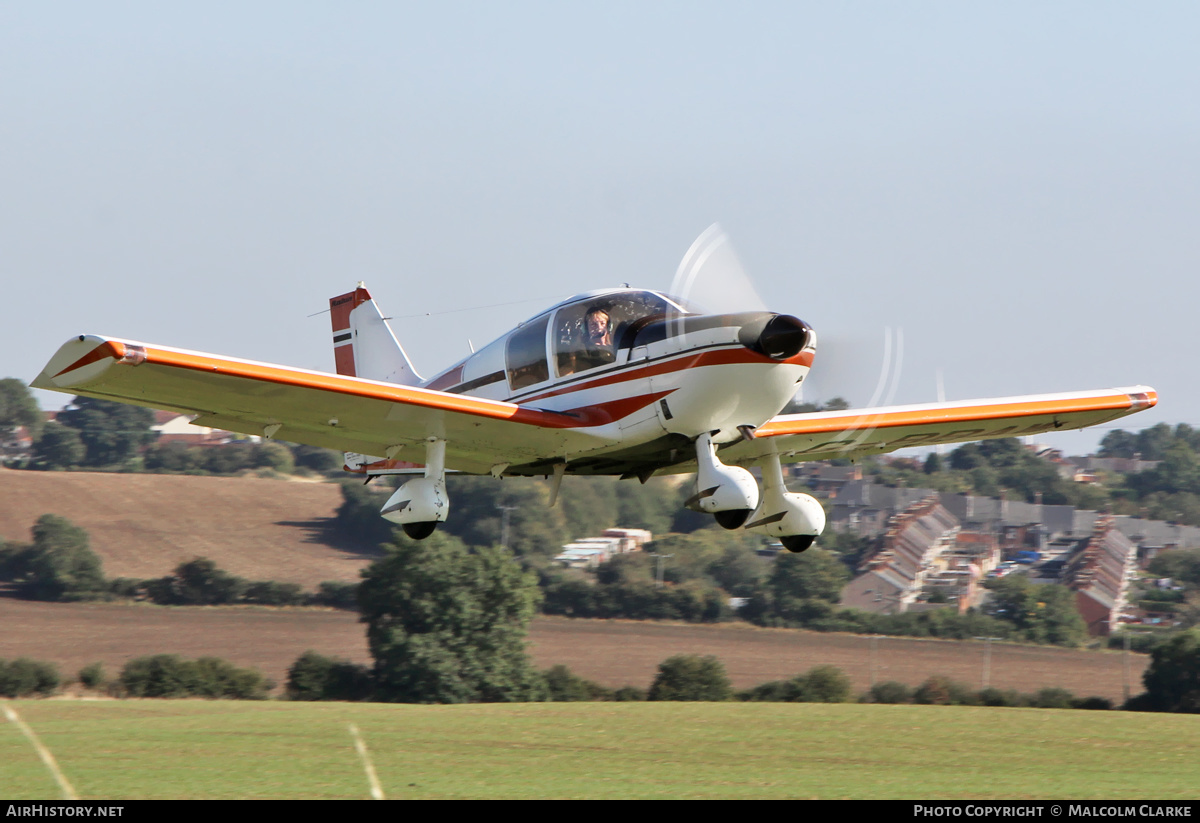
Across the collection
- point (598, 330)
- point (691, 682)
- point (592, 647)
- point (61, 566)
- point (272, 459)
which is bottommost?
point (691, 682)

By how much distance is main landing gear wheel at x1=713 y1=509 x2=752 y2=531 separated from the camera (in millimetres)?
10805

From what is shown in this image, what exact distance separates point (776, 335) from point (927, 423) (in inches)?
144

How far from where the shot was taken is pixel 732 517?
10883 millimetres

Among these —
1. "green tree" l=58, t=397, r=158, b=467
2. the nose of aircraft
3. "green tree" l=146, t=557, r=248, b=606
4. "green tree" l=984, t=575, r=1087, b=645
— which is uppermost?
"green tree" l=58, t=397, r=158, b=467

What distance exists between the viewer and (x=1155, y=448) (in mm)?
109250

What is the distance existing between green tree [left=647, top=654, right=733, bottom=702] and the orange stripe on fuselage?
46.9 m

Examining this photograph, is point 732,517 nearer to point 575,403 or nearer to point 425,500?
point 575,403

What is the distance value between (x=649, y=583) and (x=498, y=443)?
217 ft

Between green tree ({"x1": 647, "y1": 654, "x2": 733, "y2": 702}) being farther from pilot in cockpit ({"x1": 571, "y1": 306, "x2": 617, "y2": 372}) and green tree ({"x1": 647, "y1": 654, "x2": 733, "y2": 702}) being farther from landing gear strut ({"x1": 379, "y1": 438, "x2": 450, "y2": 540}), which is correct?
pilot in cockpit ({"x1": 571, "y1": 306, "x2": 617, "y2": 372})

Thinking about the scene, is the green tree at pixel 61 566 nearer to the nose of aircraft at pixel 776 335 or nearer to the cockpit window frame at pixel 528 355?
the cockpit window frame at pixel 528 355

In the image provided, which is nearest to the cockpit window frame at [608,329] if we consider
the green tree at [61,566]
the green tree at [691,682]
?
the green tree at [691,682]

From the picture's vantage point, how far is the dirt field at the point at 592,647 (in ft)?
210

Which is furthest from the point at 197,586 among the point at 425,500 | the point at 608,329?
the point at 608,329

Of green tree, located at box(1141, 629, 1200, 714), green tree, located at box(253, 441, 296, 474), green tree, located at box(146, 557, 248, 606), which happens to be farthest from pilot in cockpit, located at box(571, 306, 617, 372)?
green tree, located at box(253, 441, 296, 474)
